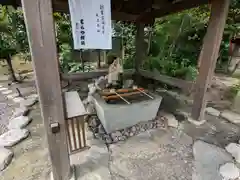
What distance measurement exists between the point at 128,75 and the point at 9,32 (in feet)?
11.5

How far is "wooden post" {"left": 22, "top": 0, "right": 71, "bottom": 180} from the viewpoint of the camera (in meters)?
0.99

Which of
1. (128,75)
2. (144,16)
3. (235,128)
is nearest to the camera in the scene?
(235,128)

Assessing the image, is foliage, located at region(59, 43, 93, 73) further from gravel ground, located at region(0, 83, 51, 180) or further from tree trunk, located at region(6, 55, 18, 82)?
gravel ground, located at region(0, 83, 51, 180)

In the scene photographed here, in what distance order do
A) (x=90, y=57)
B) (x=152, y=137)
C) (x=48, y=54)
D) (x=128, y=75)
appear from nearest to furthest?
1. (x=48, y=54)
2. (x=152, y=137)
3. (x=128, y=75)
4. (x=90, y=57)

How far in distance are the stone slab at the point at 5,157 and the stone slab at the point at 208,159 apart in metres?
2.04

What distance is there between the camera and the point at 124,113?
2.22 metres

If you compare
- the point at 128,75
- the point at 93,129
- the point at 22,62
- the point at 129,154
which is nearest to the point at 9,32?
the point at 22,62

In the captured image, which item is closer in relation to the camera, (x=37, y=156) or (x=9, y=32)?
(x=37, y=156)

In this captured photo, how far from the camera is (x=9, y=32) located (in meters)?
4.25

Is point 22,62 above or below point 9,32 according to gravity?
below

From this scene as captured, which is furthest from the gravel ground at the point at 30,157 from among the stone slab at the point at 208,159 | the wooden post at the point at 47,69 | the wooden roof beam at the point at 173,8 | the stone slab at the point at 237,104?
the stone slab at the point at 237,104

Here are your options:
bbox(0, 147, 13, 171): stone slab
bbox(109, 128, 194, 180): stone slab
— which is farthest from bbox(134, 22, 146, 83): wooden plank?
bbox(0, 147, 13, 171): stone slab

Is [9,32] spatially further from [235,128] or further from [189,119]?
[235,128]

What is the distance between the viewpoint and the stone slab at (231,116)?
2.63 metres
